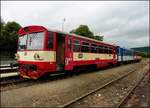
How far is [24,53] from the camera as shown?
36.2 ft

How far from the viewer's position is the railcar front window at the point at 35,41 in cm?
1032

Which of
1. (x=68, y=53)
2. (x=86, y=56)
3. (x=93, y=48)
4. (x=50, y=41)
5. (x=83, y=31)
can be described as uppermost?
(x=83, y=31)

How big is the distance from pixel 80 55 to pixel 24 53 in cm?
428

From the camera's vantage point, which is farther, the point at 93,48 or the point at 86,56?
the point at 93,48

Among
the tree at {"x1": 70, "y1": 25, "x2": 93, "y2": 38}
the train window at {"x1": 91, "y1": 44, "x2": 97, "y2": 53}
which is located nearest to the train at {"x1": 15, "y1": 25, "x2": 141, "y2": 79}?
the train window at {"x1": 91, "y1": 44, "x2": 97, "y2": 53}

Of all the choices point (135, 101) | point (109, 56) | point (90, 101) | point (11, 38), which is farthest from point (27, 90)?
point (11, 38)

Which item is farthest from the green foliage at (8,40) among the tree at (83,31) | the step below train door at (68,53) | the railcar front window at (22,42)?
the step below train door at (68,53)

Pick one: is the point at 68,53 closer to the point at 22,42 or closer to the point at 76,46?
the point at 76,46

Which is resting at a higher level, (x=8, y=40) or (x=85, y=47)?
(x=8, y=40)

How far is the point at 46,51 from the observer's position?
1021cm

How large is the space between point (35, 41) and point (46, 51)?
995mm

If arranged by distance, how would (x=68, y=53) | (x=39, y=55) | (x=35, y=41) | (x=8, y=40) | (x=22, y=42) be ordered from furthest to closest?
(x=8, y=40), (x=68, y=53), (x=22, y=42), (x=35, y=41), (x=39, y=55)

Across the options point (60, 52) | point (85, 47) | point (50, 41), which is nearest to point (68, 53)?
point (60, 52)

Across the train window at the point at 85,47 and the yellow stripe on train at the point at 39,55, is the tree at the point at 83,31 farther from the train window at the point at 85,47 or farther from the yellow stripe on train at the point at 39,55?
the yellow stripe on train at the point at 39,55
